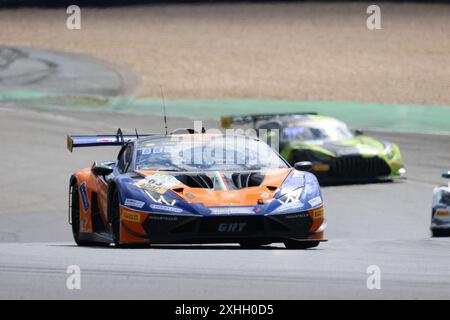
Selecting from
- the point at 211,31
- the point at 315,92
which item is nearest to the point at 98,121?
the point at 315,92

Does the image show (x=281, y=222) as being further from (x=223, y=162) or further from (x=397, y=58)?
(x=397, y=58)

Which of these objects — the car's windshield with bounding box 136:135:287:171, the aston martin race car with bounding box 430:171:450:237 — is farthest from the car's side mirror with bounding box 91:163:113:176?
the aston martin race car with bounding box 430:171:450:237

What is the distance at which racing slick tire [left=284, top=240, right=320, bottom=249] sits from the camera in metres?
10.2

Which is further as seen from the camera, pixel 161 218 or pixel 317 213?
pixel 317 213

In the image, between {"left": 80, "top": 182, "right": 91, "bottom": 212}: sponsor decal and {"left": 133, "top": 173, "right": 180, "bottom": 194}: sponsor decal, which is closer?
{"left": 133, "top": 173, "right": 180, "bottom": 194}: sponsor decal

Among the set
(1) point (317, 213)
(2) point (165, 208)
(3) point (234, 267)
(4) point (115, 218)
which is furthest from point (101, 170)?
(3) point (234, 267)

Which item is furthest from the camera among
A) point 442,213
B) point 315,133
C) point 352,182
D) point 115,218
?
point 315,133

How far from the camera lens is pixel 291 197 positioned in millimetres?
10062

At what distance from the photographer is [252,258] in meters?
8.09

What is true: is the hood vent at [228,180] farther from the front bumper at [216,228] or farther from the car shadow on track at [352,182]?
the car shadow on track at [352,182]

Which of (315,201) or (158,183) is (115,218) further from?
(315,201)

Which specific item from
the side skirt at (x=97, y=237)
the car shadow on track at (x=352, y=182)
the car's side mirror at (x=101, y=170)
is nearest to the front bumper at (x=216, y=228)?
the side skirt at (x=97, y=237)

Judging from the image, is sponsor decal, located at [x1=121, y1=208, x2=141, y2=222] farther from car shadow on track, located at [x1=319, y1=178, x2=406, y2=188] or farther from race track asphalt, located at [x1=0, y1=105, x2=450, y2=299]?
car shadow on track, located at [x1=319, y1=178, x2=406, y2=188]

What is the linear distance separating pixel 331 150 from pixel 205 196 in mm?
10716
